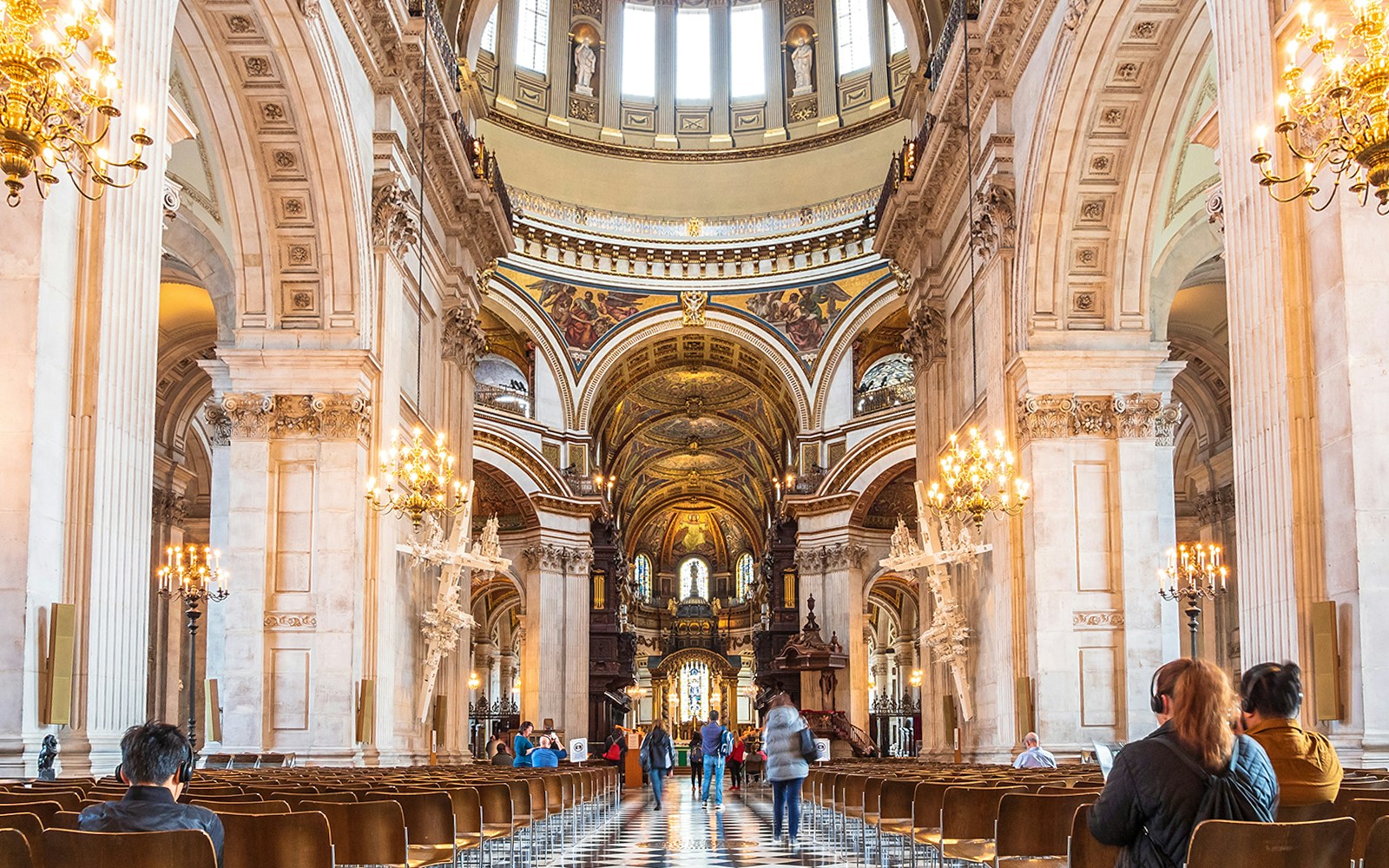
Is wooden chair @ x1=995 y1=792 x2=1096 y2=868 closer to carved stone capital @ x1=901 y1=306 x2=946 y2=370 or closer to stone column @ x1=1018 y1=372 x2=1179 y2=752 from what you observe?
stone column @ x1=1018 y1=372 x2=1179 y2=752

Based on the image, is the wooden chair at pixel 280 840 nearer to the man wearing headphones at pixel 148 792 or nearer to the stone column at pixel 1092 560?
the man wearing headphones at pixel 148 792

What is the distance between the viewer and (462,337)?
74.6 feet

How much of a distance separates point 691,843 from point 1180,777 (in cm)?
1009

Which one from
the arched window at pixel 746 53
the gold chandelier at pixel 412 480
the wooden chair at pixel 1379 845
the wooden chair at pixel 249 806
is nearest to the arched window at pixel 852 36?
the arched window at pixel 746 53

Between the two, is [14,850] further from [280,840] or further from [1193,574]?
[1193,574]

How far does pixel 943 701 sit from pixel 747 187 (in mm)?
18921

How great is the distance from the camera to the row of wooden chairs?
14.8 ft

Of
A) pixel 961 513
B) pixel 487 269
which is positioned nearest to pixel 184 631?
pixel 487 269

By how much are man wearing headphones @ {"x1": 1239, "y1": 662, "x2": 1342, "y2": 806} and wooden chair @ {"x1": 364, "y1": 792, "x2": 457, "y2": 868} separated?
4383 millimetres

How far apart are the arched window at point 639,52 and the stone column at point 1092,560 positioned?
72.7ft

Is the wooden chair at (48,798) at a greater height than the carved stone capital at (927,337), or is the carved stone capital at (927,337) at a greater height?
the carved stone capital at (927,337)

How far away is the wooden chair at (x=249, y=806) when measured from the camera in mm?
5750

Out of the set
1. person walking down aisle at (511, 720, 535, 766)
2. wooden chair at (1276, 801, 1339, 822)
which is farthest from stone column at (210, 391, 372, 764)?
wooden chair at (1276, 801, 1339, 822)

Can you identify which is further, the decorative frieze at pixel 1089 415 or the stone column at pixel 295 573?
the decorative frieze at pixel 1089 415
